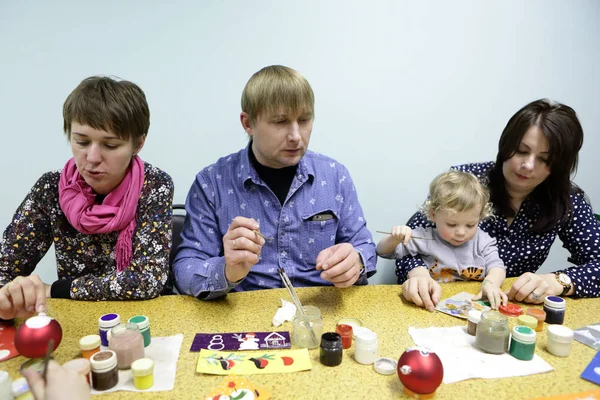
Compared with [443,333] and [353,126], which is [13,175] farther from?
[443,333]

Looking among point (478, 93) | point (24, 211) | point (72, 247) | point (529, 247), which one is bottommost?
point (529, 247)

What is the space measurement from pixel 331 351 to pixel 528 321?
0.56 m

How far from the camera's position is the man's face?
1.26 metres

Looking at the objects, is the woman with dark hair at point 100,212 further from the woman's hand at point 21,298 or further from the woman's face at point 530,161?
the woman's face at point 530,161

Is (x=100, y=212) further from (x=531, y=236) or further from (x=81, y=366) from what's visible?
(x=531, y=236)

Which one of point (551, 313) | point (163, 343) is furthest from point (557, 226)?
point (163, 343)

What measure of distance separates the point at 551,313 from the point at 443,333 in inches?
13.1

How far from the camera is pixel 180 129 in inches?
77.2

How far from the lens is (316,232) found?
1.43 m

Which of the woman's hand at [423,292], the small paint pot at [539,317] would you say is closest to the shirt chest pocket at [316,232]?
the woman's hand at [423,292]

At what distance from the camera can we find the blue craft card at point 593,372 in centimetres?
82

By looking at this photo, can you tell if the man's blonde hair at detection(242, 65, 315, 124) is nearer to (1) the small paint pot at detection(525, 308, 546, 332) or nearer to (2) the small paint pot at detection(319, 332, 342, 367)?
(2) the small paint pot at detection(319, 332, 342, 367)

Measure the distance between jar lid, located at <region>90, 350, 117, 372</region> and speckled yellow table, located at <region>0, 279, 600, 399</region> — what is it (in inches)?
2.1

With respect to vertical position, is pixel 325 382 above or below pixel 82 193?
below
